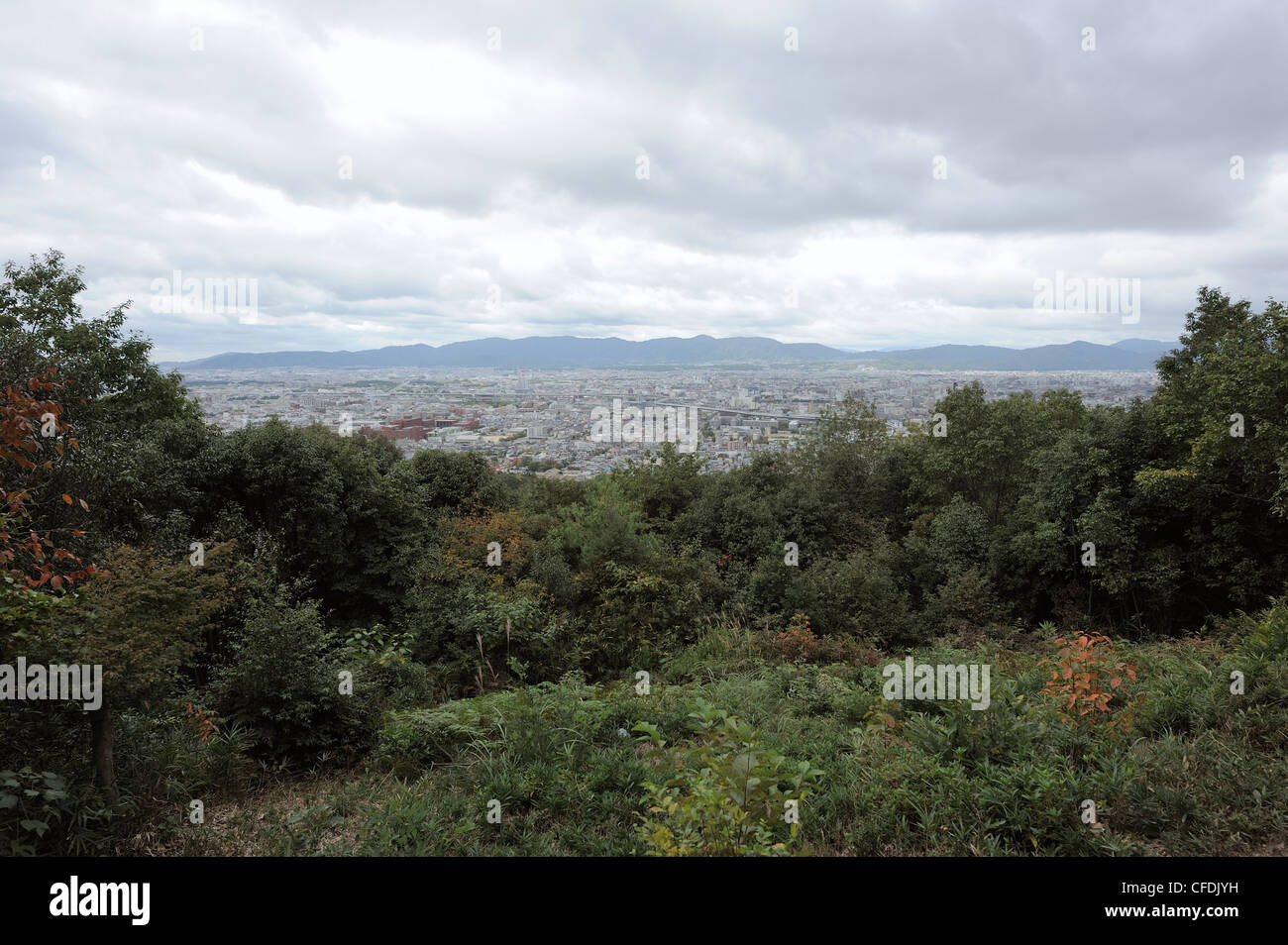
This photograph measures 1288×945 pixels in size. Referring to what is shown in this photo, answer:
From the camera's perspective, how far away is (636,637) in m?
9.95

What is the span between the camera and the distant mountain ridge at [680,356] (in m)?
45.0

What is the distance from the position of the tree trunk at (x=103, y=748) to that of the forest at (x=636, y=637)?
2 cm

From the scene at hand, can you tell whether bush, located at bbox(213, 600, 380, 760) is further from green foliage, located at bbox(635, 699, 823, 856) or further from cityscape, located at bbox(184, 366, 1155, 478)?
cityscape, located at bbox(184, 366, 1155, 478)

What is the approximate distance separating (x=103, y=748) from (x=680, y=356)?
7956cm

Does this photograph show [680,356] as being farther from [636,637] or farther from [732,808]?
[732,808]

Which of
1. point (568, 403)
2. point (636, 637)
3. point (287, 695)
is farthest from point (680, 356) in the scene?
point (287, 695)

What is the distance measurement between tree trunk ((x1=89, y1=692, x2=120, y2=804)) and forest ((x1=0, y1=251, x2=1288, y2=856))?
0.02 meters

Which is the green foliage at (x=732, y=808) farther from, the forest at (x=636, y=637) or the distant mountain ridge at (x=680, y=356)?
the distant mountain ridge at (x=680, y=356)

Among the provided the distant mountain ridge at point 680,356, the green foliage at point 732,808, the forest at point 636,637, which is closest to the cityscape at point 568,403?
the forest at point 636,637

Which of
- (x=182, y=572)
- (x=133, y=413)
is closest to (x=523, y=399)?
(x=133, y=413)

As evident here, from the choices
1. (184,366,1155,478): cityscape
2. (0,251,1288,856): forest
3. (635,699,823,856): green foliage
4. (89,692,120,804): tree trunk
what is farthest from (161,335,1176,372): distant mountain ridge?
(89,692,120,804): tree trunk

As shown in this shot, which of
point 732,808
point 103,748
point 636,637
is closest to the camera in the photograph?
point 732,808
